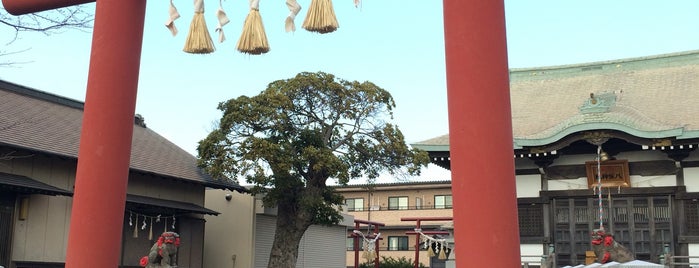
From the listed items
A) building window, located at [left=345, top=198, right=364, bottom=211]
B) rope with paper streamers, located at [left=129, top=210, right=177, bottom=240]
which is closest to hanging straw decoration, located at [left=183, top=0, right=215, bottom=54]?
rope with paper streamers, located at [left=129, top=210, right=177, bottom=240]

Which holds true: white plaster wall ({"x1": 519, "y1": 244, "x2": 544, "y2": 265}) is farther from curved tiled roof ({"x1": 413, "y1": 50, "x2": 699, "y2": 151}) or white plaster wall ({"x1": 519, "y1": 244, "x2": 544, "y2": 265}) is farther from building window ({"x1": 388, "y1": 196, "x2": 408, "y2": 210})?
building window ({"x1": 388, "y1": 196, "x2": 408, "y2": 210})

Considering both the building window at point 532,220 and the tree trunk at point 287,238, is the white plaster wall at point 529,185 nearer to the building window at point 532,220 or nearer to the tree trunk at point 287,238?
the building window at point 532,220

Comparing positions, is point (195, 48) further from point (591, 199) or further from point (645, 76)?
point (645, 76)

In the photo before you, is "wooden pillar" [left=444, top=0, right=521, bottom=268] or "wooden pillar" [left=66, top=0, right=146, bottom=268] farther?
"wooden pillar" [left=66, top=0, right=146, bottom=268]

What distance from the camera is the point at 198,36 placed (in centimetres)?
531

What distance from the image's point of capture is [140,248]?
23094 mm

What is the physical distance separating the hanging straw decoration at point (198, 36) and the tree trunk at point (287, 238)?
1974 cm

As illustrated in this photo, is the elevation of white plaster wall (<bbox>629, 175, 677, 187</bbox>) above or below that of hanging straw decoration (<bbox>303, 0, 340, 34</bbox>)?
below

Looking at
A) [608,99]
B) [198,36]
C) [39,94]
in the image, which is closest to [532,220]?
[608,99]

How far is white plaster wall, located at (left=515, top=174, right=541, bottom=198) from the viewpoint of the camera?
15.9 m

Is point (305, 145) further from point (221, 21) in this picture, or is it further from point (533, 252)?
point (221, 21)

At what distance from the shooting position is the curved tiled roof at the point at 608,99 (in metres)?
14.4

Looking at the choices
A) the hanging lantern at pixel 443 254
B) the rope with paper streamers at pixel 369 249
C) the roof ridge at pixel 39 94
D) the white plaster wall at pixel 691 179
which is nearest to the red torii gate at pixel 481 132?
the white plaster wall at pixel 691 179

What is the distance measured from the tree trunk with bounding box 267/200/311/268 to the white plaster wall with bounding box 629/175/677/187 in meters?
12.8
